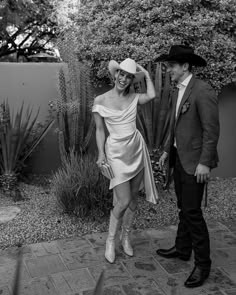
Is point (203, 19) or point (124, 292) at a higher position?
point (203, 19)

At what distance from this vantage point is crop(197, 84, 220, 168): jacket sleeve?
325cm

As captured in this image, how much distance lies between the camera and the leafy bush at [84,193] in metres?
4.73

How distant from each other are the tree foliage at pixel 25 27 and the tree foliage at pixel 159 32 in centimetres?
798

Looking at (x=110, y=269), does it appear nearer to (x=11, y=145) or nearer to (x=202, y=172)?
(x=202, y=172)

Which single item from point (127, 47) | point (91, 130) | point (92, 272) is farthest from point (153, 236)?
point (127, 47)

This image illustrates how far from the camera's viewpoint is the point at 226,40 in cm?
600

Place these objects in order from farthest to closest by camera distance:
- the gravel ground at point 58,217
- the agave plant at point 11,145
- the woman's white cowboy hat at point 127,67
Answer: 1. the agave plant at point 11,145
2. the gravel ground at point 58,217
3. the woman's white cowboy hat at point 127,67

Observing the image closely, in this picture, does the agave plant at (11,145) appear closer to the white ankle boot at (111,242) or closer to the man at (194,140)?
the white ankle boot at (111,242)

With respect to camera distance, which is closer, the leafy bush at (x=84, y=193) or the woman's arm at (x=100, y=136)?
the woman's arm at (x=100, y=136)

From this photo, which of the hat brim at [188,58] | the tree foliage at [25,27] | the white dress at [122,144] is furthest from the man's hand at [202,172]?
the tree foliage at [25,27]

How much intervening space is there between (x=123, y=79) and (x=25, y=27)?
42.8 ft

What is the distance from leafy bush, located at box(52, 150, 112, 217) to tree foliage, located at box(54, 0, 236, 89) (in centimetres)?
175

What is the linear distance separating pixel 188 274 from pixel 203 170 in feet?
3.14

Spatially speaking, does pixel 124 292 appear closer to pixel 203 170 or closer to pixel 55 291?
pixel 55 291
